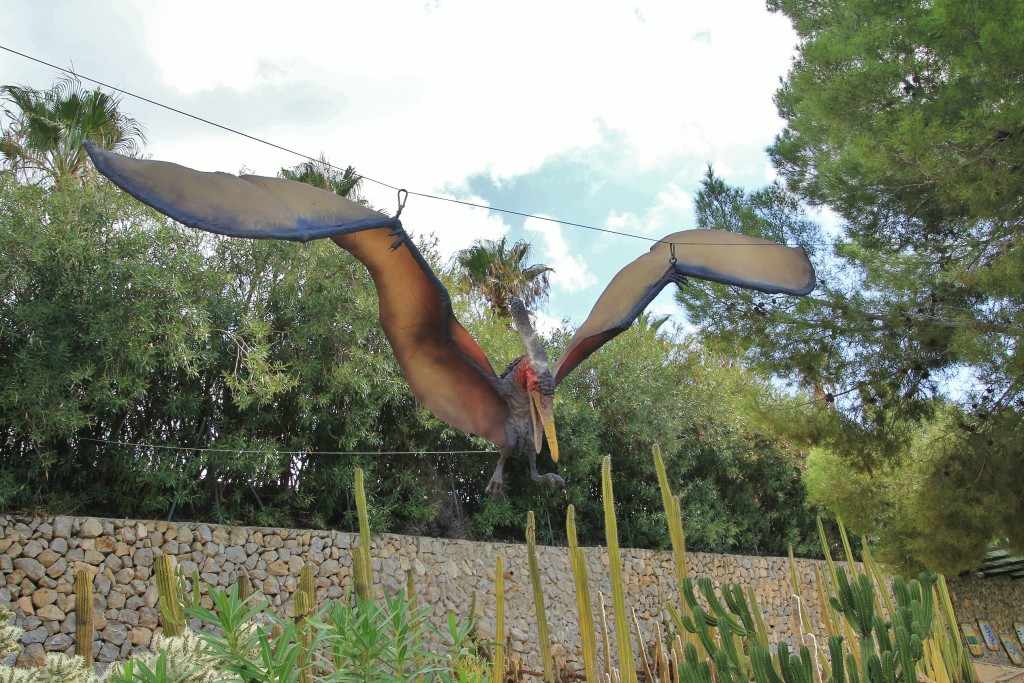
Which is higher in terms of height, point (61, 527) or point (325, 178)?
point (325, 178)

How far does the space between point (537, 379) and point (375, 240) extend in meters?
0.64

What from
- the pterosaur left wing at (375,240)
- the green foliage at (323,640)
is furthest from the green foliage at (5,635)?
the pterosaur left wing at (375,240)

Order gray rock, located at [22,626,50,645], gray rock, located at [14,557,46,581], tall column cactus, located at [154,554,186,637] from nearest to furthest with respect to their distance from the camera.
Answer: tall column cactus, located at [154,554,186,637] < gray rock, located at [22,626,50,645] < gray rock, located at [14,557,46,581]

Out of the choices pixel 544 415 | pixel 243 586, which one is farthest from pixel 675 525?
pixel 243 586

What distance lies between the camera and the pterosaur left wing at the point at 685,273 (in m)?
2.65

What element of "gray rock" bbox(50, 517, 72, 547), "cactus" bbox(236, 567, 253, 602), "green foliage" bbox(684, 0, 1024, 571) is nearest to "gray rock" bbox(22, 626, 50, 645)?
"gray rock" bbox(50, 517, 72, 547)

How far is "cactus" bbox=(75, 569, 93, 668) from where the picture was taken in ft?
9.83

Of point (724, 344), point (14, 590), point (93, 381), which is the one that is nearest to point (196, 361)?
point (93, 381)

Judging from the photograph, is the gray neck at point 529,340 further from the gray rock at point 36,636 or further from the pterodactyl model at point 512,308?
the gray rock at point 36,636

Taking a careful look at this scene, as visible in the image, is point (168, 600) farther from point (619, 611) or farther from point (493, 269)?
point (493, 269)

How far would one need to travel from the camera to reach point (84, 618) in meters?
3.05

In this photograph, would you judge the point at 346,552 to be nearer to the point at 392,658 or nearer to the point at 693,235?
the point at 693,235

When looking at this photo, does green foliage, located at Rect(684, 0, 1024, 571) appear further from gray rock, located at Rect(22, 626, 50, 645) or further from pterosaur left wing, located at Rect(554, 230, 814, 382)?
gray rock, located at Rect(22, 626, 50, 645)

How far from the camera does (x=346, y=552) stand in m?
6.62
